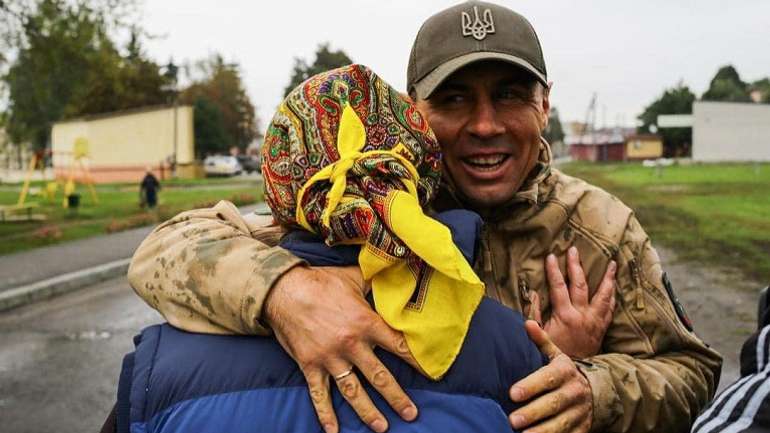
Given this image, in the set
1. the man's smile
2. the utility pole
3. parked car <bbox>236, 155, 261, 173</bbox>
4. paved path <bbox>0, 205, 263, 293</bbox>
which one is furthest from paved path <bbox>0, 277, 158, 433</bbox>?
parked car <bbox>236, 155, 261, 173</bbox>

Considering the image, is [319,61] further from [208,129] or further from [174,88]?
[174,88]

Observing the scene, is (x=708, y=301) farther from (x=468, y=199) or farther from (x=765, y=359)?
(x=765, y=359)

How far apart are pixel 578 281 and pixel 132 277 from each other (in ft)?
4.17

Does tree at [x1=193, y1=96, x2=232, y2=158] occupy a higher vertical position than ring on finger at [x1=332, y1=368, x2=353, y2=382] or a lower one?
higher

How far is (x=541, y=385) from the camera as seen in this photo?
5.20ft

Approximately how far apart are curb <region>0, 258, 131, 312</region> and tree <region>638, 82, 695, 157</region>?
224ft

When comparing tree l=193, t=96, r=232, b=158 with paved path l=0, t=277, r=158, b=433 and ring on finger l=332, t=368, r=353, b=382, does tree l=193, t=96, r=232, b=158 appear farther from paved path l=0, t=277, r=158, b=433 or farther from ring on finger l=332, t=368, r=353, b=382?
ring on finger l=332, t=368, r=353, b=382

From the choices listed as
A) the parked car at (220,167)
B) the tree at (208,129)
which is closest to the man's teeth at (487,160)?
the parked car at (220,167)

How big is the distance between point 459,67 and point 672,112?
8512 cm

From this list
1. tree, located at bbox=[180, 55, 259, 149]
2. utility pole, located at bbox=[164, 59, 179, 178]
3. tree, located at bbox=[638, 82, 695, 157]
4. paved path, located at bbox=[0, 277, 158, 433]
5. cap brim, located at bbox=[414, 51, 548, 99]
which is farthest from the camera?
tree, located at bbox=[638, 82, 695, 157]

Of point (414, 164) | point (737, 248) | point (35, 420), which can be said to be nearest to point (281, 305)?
point (414, 164)

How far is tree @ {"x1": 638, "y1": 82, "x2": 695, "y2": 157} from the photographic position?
7150cm

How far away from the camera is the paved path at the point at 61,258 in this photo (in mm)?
10859

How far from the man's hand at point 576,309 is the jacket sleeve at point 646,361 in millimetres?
64
